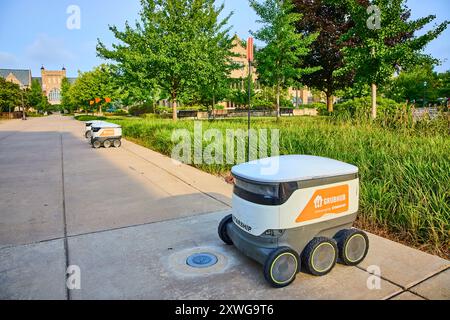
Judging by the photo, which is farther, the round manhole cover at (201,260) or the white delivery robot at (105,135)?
the white delivery robot at (105,135)

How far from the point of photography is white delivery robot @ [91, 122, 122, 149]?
39.2 ft

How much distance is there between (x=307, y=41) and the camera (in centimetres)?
1769

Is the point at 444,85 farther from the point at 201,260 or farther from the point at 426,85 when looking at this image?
the point at 201,260

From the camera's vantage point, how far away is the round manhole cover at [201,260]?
3.03 meters

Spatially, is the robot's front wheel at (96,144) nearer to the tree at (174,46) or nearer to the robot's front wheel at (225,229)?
the tree at (174,46)

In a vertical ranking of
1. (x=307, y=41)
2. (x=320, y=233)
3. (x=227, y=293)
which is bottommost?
(x=227, y=293)

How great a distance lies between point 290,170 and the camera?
8.62 feet

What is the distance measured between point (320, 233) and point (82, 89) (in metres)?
53.3

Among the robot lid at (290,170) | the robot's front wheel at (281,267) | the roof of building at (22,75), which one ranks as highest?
the roof of building at (22,75)

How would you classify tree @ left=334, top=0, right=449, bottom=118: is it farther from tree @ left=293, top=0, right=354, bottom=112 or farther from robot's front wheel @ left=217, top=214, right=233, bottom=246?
robot's front wheel @ left=217, top=214, right=233, bottom=246

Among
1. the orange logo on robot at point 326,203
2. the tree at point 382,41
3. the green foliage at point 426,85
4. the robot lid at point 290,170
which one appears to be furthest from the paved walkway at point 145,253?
the green foliage at point 426,85

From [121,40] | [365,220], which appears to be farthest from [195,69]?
[365,220]

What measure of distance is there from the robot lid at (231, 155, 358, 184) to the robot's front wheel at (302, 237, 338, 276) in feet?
1.94

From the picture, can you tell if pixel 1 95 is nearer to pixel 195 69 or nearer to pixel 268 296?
pixel 195 69
